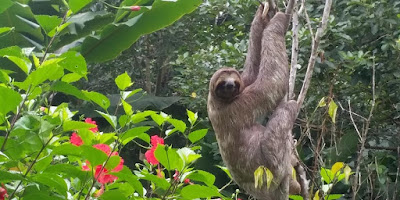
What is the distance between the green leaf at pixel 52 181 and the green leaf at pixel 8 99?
10.9 inches

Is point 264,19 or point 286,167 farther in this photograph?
point 264,19

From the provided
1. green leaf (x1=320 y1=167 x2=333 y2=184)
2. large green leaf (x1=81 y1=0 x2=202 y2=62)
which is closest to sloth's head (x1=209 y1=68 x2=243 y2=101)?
green leaf (x1=320 y1=167 x2=333 y2=184)

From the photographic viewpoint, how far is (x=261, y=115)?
386 centimetres

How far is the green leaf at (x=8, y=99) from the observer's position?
1.94m

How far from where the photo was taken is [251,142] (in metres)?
3.73

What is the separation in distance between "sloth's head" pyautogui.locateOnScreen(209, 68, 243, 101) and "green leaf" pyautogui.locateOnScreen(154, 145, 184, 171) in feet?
4.63

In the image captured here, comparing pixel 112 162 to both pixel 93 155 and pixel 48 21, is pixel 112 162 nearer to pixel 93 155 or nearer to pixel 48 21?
pixel 93 155

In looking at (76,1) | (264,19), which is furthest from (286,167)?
(76,1)

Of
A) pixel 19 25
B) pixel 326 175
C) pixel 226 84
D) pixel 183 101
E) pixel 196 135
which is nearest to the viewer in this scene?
pixel 196 135

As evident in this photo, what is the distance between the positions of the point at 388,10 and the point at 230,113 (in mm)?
2422

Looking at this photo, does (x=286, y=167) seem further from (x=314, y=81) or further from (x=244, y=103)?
(x=314, y=81)

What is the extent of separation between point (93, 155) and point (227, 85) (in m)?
1.75

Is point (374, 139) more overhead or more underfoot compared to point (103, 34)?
more underfoot

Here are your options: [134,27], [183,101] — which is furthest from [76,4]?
[183,101]
